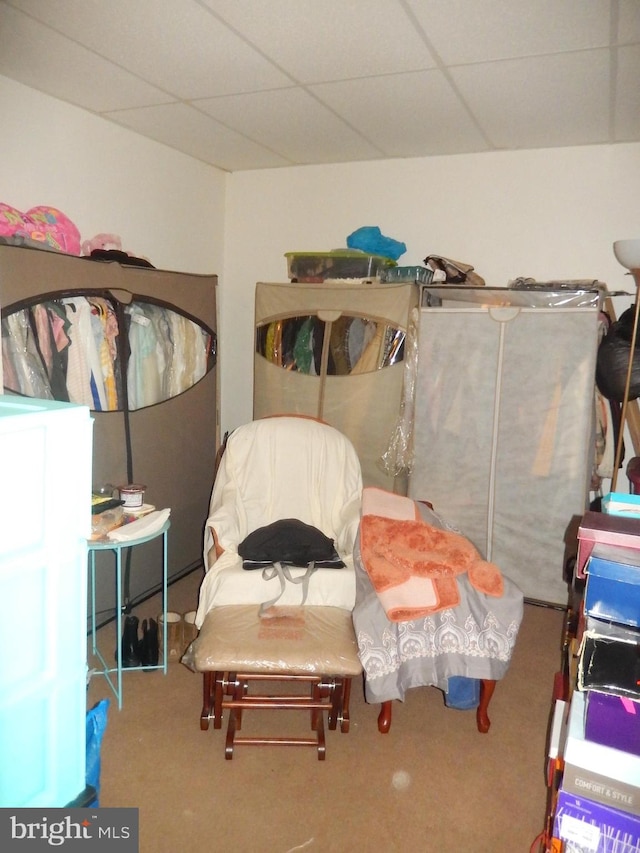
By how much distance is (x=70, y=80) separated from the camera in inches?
111

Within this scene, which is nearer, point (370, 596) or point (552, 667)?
point (370, 596)

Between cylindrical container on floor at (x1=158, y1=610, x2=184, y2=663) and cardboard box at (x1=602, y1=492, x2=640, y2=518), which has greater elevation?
cardboard box at (x1=602, y1=492, x2=640, y2=518)

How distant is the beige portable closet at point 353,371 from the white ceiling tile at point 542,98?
95 centimetres

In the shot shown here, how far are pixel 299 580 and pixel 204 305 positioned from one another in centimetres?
175

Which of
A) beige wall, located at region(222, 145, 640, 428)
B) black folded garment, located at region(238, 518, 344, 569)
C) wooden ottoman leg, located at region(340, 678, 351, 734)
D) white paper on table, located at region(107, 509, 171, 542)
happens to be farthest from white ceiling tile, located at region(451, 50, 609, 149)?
wooden ottoman leg, located at region(340, 678, 351, 734)

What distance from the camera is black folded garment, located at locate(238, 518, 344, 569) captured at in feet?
8.75

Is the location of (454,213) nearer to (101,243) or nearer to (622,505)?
(101,243)

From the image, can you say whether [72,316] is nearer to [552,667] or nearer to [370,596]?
[370,596]

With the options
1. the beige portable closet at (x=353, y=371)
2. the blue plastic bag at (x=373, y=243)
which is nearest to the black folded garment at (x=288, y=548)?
the beige portable closet at (x=353, y=371)

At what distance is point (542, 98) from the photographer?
111 inches

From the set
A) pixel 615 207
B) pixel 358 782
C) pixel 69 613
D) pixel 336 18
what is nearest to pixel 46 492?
pixel 69 613

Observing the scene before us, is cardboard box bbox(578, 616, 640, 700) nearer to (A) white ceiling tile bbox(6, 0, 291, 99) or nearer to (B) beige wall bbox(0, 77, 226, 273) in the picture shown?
(A) white ceiling tile bbox(6, 0, 291, 99)

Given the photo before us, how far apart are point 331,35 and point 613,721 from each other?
7.66 ft

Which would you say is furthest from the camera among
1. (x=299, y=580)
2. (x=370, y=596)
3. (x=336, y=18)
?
(x=299, y=580)
